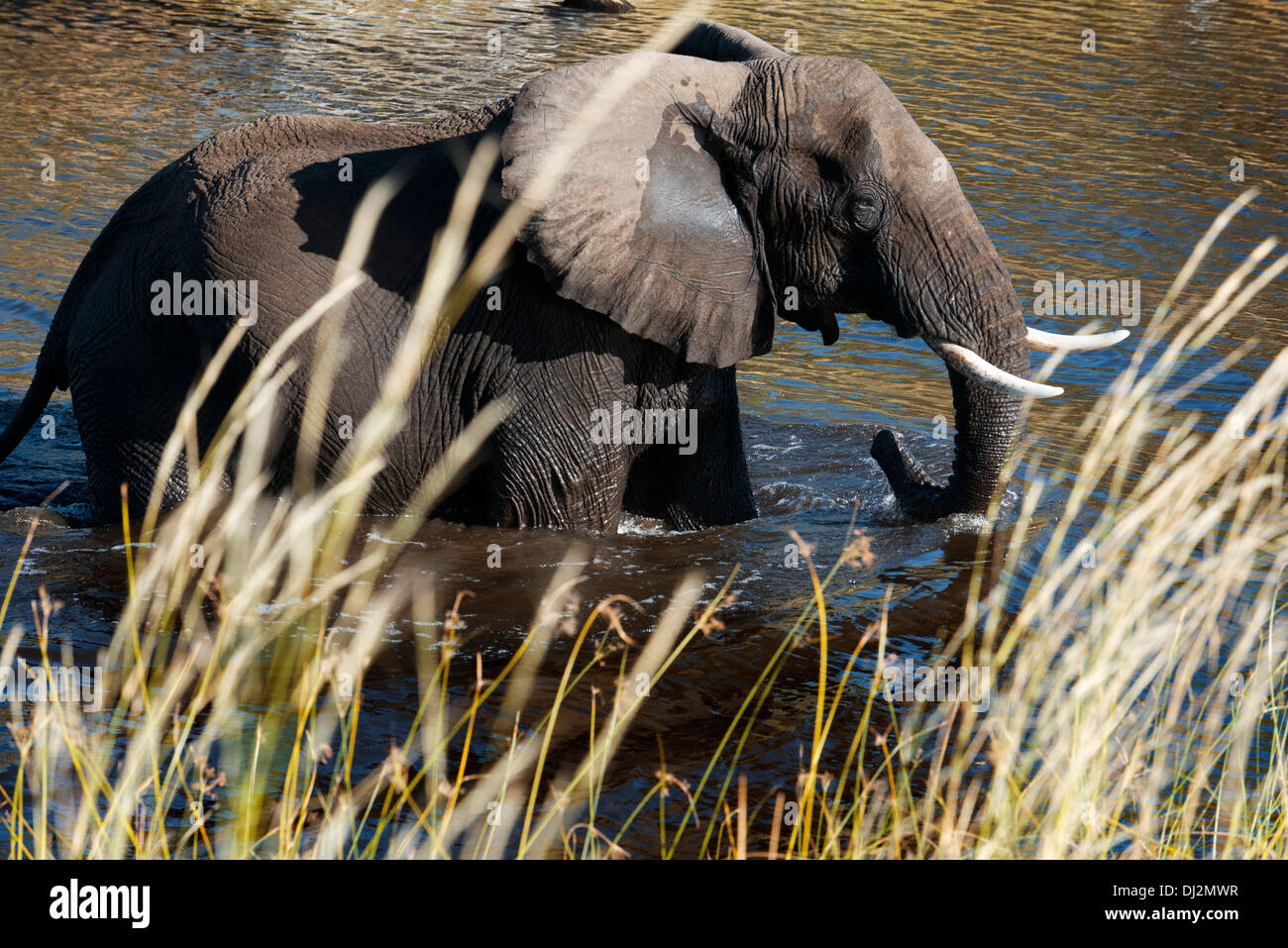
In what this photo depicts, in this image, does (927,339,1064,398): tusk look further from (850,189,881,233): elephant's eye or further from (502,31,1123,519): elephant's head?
(850,189,881,233): elephant's eye

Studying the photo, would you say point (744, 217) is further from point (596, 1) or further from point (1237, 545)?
point (596, 1)

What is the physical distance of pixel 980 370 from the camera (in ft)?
21.2

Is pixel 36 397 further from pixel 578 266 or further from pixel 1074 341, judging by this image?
pixel 1074 341

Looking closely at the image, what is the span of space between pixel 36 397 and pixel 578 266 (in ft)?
9.55

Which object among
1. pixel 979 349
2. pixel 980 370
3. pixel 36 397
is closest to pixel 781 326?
pixel 979 349

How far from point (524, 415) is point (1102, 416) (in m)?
4.60

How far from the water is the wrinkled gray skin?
22.5 inches

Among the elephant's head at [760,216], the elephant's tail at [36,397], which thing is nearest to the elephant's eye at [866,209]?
the elephant's head at [760,216]

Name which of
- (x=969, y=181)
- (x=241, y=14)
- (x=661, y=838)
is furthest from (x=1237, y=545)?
(x=241, y=14)

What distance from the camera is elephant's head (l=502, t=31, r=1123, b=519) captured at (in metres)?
6.41

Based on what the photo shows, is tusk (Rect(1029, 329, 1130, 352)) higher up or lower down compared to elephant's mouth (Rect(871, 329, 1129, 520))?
higher up

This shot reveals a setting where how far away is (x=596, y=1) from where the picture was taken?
2416 centimetres

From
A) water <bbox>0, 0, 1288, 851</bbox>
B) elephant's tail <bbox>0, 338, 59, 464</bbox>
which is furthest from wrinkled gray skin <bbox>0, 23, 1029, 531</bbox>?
water <bbox>0, 0, 1288, 851</bbox>

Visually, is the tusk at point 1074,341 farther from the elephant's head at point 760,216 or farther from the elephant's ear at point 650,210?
the elephant's ear at point 650,210
